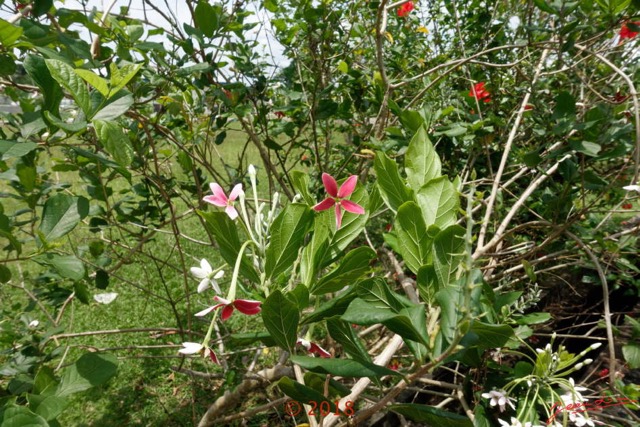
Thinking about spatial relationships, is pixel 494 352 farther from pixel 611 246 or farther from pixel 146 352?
pixel 146 352

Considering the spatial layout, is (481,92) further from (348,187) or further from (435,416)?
(435,416)

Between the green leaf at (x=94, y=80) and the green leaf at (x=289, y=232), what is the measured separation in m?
0.37

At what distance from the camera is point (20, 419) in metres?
0.73

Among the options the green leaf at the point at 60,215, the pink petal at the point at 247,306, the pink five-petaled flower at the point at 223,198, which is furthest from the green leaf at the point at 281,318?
the green leaf at the point at 60,215

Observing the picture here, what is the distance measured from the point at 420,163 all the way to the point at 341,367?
0.42 metres

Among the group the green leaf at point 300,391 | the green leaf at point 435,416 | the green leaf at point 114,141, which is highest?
the green leaf at point 114,141

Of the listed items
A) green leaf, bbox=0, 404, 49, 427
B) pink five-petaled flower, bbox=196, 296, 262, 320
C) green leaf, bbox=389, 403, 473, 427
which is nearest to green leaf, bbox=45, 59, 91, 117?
pink five-petaled flower, bbox=196, 296, 262, 320

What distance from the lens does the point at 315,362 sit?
2.37 feet

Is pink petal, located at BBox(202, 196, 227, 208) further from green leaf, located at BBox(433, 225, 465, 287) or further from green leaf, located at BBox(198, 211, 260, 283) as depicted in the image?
green leaf, located at BBox(433, 225, 465, 287)

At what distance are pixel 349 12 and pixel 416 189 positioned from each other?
1.76 meters

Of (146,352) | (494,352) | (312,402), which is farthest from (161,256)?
(312,402)

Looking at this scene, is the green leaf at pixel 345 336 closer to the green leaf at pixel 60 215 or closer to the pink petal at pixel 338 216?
the pink petal at pixel 338 216

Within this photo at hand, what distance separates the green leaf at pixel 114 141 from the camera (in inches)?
29.2

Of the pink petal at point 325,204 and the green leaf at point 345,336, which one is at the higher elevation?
the pink petal at point 325,204
